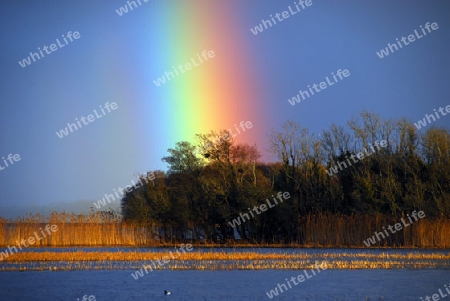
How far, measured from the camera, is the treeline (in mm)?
48812

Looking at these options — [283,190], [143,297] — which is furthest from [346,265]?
[283,190]

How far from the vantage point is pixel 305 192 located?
54.9 metres

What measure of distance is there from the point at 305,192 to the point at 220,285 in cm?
3284

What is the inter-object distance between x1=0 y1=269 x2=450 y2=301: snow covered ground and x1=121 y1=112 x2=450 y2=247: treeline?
19820mm

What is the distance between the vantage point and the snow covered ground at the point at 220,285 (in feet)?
66.1

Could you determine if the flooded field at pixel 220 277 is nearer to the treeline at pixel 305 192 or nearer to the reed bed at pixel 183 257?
the reed bed at pixel 183 257

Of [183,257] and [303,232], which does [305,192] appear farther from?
[183,257]

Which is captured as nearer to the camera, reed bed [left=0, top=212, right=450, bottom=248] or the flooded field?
the flooded field

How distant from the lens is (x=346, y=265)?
2872 centimetres

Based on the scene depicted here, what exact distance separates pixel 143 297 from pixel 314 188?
3696 centimetres

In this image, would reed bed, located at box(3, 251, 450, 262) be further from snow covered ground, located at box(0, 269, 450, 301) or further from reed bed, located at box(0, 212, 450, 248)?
reed bed, located at box(0, 212, 450, 248)

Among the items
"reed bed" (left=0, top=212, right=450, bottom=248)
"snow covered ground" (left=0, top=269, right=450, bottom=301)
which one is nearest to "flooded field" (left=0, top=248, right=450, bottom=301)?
"snow covered ground" (left=0, top=269, right=450, bottom=301)

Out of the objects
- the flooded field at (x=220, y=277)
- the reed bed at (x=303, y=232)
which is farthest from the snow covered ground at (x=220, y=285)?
the reed bed at (x=303, y=232)

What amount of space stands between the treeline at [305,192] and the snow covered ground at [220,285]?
19.8 metres
